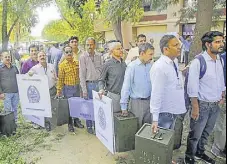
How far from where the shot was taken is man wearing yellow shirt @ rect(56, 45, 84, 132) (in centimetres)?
508

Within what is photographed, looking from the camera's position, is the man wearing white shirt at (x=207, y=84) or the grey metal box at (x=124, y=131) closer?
the man wearing white shirt at (x=207, y=84)

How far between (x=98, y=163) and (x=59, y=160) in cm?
60

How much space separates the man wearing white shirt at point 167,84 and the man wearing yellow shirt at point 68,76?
88.0 inches

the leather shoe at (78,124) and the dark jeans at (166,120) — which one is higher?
the dark jeans at (166,120)

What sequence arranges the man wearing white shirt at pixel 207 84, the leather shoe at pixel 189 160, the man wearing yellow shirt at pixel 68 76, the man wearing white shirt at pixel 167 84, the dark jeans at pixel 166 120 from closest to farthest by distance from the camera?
the man wearing white shirt at pixel 167 84 → the man wearing white shirt at pixel 207 84 → the dark jeans at pixel 166 120 → the leather shoe at pixel 189 160 → the man wearing yellow shirt at pixel 68 76

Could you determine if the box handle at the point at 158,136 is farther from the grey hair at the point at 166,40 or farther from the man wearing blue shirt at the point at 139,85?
the grey hair at the point at 166,40

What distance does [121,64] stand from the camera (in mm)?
4316

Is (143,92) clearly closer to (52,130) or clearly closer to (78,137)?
(78,137)

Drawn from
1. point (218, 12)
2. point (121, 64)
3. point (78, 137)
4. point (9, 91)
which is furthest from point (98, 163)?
point (218, 12)

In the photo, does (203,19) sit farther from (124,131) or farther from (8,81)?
(8,81)

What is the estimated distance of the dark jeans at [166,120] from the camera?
11.1 feet

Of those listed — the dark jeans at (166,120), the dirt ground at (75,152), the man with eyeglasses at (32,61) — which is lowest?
the dirt ground at (75,152)

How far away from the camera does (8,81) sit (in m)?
5.30

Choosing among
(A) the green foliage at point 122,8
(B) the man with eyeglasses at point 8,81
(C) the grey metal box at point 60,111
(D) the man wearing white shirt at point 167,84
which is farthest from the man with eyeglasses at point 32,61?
(D) the man wearing white shirt at point 167,84
